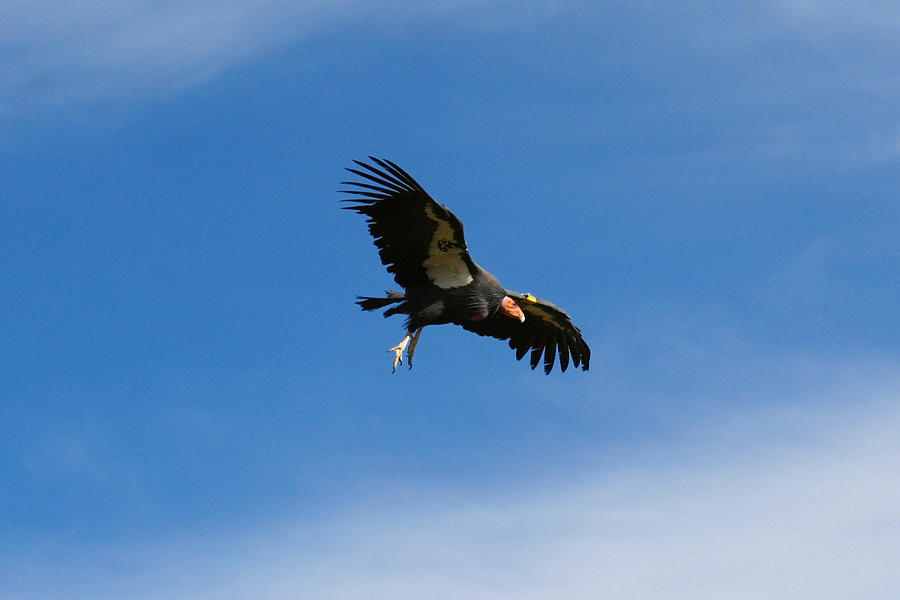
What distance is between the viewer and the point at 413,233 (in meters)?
23.0

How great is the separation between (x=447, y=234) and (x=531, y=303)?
12.7 feet

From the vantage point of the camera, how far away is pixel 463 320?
959 inches

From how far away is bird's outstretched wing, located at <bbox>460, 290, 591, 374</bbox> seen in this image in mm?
26891

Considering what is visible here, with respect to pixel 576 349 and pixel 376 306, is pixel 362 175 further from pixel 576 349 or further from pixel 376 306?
pixel 576 349

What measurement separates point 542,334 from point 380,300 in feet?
18.1

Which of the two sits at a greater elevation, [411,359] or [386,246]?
[386,246]

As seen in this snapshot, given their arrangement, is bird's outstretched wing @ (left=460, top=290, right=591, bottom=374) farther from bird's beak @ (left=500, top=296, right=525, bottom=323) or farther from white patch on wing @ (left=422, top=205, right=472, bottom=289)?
white patch on wing @ (left=422, top=205, right=472, bottom=289)

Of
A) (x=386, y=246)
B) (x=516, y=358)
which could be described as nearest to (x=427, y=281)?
(x=386, y=246)

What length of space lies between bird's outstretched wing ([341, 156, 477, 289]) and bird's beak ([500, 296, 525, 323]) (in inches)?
Answer: 61.8

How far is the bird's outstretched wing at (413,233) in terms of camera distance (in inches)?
875

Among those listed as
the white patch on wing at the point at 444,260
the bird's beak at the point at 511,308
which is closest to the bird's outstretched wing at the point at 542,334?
the bird's beak at the point at 511,308

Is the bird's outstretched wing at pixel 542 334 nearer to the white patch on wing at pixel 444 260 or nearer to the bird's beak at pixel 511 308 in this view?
the bird's beak at pixel 511 308

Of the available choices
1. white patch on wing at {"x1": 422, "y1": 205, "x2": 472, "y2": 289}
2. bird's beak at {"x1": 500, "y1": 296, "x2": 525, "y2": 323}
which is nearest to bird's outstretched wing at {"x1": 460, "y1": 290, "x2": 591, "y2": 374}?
bird's beak at {"x1": 500, "y1": 296, "x2": 525, "y2": 323}

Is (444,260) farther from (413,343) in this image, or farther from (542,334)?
(542,334)
